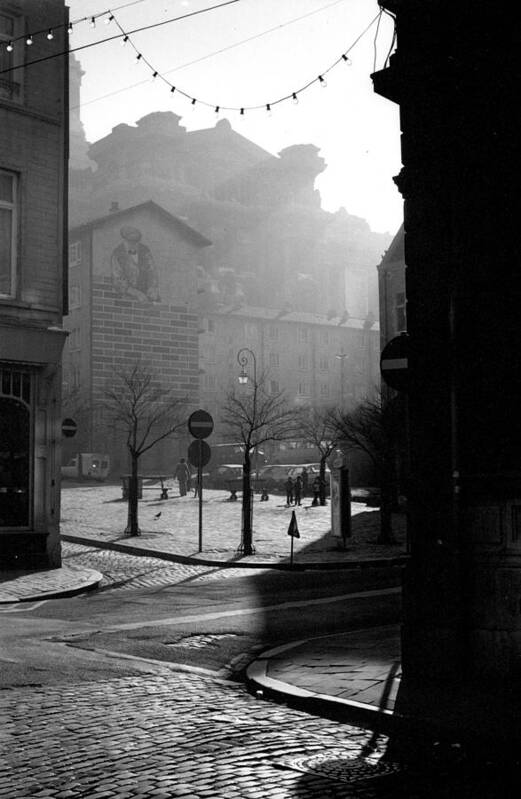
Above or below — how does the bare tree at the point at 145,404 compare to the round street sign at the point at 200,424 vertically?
above

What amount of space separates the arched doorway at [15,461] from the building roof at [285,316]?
6546 centimetres

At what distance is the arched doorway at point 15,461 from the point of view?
61.4 ft

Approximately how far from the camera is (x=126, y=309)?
220 ft

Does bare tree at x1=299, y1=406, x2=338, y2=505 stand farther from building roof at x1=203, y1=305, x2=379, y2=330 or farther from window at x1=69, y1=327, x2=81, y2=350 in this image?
window at x1=69, y1=327, x2=81, y2=350

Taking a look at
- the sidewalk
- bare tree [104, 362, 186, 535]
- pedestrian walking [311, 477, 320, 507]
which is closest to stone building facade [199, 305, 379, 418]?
bare tree [104, 362, 186, 535]

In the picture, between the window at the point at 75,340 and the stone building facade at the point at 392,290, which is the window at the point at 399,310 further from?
the window at the point at 75,340

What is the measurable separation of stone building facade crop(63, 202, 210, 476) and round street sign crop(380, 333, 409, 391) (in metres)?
56.1

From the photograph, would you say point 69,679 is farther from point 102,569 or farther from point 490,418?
point 102,569

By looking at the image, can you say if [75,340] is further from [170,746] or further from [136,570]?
[170,746]

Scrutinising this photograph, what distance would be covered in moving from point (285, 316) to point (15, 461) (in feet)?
232

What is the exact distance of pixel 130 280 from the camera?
6756 centimetres

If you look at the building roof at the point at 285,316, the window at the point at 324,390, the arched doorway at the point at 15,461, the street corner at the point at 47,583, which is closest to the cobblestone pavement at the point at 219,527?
the street corner at the point at 47,583

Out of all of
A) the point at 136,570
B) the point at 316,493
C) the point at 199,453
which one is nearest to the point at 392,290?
the point at 316,493

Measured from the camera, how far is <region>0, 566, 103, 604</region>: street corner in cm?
1503
